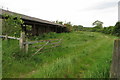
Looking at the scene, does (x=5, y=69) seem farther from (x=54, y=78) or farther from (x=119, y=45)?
(x=119, y=45)

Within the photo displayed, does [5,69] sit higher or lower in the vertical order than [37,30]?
lower

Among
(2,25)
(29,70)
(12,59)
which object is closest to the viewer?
(29,70)

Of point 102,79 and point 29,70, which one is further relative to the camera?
point 29,70

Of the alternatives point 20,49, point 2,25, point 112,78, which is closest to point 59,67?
point 112,78

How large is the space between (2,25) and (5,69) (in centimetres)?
438

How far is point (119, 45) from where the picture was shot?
146 centimetres

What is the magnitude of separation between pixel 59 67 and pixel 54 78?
66 centimetres

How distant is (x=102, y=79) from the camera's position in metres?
2.32

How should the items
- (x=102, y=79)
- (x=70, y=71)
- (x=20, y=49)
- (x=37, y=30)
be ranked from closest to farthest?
1. (x=102, y=79)
2. (x=70, y=71)
3. (x=20, y=49)
4. (x=37, y=30)

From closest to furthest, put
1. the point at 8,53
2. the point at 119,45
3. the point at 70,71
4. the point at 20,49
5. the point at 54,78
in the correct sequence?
the point at 119,45 < the point at 54,78 < the point at 70,71 < the point at 8,53 < the point at 20,49

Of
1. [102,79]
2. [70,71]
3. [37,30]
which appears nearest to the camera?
[102,79]

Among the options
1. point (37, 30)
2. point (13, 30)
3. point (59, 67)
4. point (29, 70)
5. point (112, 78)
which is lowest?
point (29, 70)

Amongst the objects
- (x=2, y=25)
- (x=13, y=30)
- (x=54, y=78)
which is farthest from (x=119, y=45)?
(x=2, y=25)

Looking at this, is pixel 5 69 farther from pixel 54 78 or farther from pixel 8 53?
pixel 54 78
